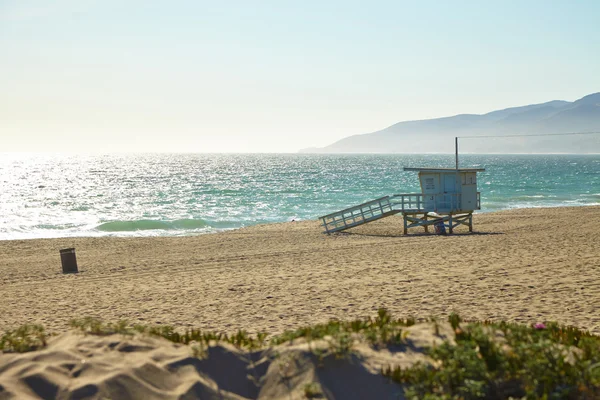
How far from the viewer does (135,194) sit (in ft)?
204

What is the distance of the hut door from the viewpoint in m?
24.2

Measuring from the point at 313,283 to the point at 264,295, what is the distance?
1533 millimetres

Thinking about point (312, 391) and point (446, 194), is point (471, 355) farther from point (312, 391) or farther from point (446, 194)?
point (446, 194)

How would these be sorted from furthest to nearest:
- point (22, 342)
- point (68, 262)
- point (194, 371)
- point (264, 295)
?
point (68, 262), point (264, 295), point (22, 342), point (194, 371)

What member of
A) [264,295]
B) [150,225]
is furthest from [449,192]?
[150,225]

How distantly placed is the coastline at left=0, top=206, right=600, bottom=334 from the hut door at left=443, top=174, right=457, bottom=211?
141 inches

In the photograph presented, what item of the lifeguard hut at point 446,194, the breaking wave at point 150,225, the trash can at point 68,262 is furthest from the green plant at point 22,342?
the breaking wave at point 150,225

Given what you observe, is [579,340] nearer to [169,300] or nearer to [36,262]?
[169,300]

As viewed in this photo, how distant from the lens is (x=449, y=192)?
80.0ft

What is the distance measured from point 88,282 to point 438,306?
9538 mm

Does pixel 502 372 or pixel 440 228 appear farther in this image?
pixel 440 228

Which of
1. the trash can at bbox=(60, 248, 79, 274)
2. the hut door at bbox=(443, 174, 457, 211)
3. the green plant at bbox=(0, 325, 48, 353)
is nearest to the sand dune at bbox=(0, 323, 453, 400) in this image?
the green plant at bbox=(0, 325, 48, 353)

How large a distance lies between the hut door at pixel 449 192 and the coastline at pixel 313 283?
A: 3573 millimetres

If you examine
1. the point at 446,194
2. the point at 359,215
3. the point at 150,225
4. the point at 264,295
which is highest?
the point at 446,194
